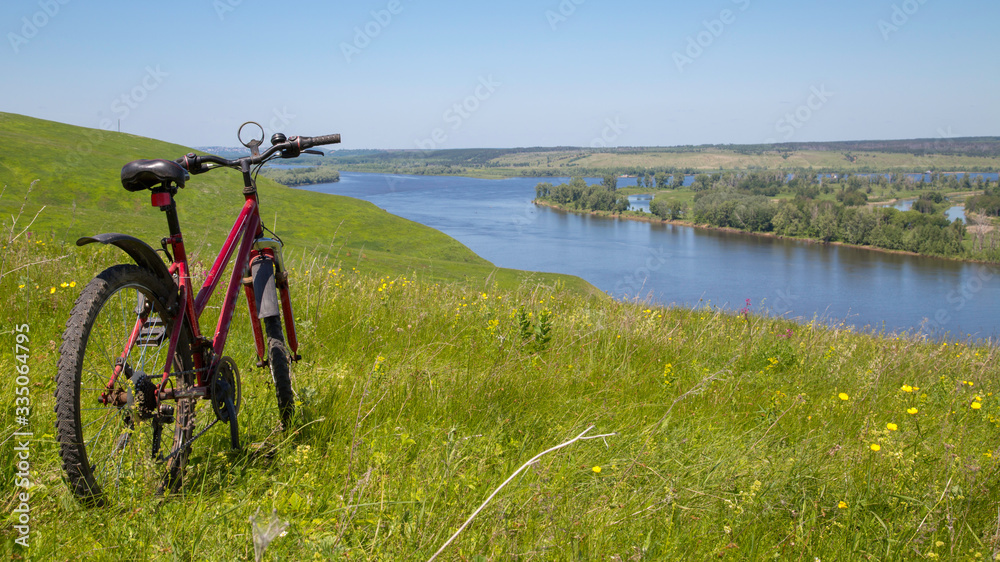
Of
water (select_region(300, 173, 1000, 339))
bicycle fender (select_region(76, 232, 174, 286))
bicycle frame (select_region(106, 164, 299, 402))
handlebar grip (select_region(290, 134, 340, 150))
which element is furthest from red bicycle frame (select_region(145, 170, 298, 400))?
water (select_region(300, 173, 1000, 339))

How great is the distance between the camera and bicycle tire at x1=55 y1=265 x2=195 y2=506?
5.94 feet

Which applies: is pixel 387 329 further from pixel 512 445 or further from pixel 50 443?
pixel 50 443

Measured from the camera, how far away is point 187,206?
4456cm

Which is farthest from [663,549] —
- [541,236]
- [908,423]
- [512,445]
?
[541,236]

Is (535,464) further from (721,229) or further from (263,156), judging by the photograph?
(721,229)

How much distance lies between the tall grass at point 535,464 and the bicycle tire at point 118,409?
0.12 meters

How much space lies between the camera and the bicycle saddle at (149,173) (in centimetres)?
223

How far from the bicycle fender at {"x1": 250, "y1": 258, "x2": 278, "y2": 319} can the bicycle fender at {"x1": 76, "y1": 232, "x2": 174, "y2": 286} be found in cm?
76
